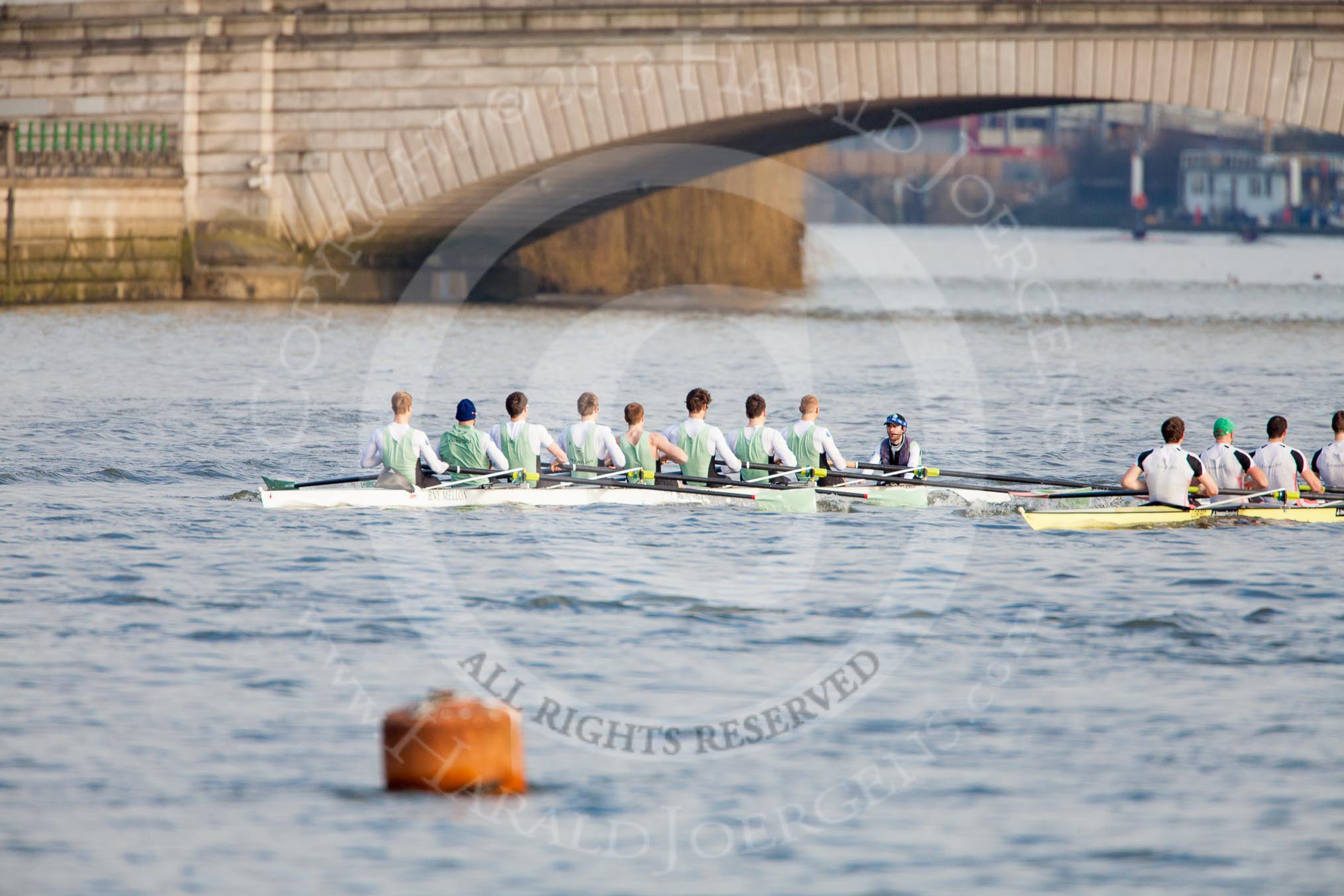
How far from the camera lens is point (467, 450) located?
20.1 m

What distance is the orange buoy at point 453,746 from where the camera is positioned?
10.3 m

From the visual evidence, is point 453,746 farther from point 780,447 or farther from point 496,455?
point 780,447

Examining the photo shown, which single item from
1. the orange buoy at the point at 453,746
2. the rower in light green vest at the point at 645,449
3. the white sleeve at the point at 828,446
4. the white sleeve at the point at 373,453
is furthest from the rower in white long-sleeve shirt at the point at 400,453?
the orange buoy at the point at 453,746

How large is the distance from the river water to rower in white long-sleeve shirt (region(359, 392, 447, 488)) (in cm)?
47

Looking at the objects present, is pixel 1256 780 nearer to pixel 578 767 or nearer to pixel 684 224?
pixel 578 767

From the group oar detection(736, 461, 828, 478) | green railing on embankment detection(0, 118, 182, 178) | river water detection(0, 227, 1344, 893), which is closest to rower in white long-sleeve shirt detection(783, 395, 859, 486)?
oar detection(736, 461, 828, 478)

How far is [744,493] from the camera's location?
19.9m

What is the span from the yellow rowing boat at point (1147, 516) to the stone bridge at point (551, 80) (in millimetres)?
20768

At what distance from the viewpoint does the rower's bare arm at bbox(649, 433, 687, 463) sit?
799 inches

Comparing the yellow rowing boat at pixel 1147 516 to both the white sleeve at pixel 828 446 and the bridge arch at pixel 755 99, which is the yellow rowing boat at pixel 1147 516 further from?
the bridge arch at pixel 755 99

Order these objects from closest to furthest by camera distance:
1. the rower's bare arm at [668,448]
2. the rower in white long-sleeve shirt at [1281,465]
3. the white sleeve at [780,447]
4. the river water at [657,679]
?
the river water at [657,679]
the rower in white long-sleeve shirt at [1281,465]
the rower's bare arm at [668,448]
the white sleeve at [780,447]

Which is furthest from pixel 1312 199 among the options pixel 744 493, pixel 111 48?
pixel 744 493

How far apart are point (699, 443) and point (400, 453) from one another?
322cm

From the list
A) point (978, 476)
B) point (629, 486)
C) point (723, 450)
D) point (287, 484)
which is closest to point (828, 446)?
point (723, 450)
